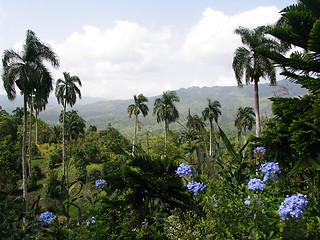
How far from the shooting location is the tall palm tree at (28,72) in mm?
21422

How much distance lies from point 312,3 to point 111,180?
4248 millimetres

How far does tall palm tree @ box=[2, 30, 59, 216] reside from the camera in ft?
70.3

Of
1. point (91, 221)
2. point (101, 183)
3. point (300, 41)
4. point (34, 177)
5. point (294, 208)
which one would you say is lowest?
point (34, 177)

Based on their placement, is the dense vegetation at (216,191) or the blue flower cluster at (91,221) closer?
the dense vegetation at (216,191)

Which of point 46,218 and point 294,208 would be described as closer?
point 294,208

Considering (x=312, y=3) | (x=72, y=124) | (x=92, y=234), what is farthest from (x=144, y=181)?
(x=72, y=124)

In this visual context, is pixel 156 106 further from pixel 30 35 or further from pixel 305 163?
pixel 305 163

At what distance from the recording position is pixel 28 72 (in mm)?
21953

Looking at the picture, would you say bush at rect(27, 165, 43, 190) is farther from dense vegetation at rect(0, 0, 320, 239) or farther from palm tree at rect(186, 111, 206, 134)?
dense vegetation at rect(0, 0, 320, 239)

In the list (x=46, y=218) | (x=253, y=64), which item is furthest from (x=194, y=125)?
(x=46, y=218)

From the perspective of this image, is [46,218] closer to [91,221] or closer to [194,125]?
[91,221]

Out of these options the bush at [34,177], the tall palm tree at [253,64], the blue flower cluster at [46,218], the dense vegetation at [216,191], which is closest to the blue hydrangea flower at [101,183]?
the dense vegetation at [216,191]

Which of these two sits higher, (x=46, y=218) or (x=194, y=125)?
(x=46, y=218)

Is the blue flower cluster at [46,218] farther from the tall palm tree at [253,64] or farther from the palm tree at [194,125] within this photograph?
the tall palm tree at [253,64]
